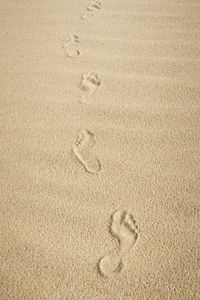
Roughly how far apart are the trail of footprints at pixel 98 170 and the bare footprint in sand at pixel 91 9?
0.29 meters

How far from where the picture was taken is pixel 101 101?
5.22 feet

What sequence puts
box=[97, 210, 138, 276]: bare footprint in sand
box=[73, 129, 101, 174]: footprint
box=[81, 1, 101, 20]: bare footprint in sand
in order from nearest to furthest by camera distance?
box=[97, 210, 138, 276]: bare footprint in sand, box=[73, 129, 101, 174]: footprint, box=[81, 1, 101, 20]: bare footprint in sand

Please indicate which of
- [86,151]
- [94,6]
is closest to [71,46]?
[94,6]

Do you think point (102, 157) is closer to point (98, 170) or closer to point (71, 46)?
point (98, 170)

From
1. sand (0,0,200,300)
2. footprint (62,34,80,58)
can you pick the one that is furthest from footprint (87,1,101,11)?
footprint (62,34,80,58)

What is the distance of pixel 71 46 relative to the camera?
1.99 meters

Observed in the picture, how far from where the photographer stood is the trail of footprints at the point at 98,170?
1026mm

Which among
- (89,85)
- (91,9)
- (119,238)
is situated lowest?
(119,238)

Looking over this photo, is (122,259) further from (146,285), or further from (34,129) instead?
(34,129)

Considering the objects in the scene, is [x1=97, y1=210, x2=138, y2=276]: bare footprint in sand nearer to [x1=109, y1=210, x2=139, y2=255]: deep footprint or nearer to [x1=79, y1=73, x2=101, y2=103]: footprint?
[x1=109, y1=210, x2=139, y2=255]: deep footprint

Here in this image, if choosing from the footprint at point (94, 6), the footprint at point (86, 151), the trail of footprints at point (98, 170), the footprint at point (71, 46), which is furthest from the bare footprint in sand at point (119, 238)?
the footprint at point (94, 6)

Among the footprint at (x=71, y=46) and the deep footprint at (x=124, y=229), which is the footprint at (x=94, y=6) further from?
the deep footprint at (x=124, y=229)

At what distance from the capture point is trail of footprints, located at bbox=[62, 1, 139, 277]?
1.03 m

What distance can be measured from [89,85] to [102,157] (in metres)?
0.54
